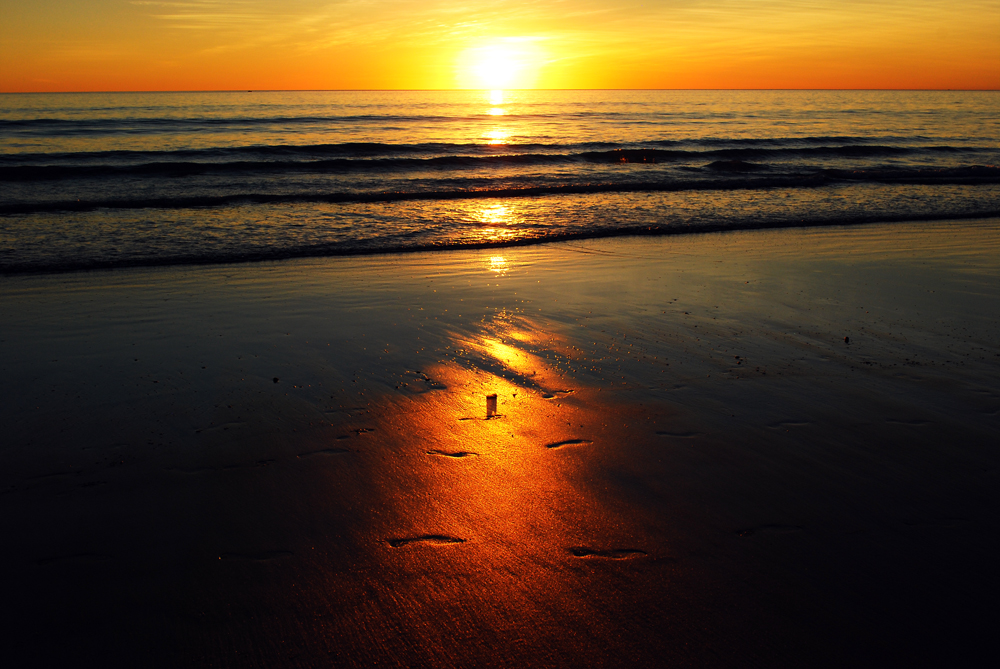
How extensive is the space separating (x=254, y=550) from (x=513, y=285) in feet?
16.6

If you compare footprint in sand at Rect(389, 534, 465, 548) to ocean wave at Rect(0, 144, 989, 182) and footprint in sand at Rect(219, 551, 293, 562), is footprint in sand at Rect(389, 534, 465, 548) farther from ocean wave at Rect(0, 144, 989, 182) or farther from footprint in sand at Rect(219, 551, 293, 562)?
ocean wave at Rect(0, 144, 989, 182)

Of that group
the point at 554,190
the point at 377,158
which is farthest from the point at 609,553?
the point at 377,158

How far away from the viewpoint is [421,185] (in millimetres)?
17938

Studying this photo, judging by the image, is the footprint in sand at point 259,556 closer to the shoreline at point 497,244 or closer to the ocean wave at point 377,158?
the shoreline at point 497,244

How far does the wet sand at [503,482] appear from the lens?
7.56 feet

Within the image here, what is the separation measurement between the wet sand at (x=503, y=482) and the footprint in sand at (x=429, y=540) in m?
0.02

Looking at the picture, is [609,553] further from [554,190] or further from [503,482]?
[554,190]

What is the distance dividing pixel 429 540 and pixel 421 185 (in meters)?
16.2

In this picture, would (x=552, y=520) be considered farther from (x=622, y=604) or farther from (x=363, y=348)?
(x=363, y=348)

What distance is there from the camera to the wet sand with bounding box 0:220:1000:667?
230 centimetres

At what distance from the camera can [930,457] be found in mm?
3539

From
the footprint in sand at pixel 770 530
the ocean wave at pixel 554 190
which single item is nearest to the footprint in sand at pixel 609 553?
the footprint in sand at pixel 770 530

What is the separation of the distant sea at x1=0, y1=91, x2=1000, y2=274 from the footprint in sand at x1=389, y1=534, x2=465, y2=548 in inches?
279

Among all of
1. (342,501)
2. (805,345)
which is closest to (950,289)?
(805,345)
